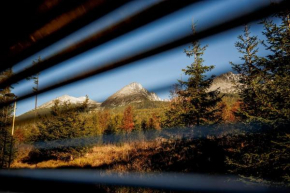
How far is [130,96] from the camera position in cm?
104

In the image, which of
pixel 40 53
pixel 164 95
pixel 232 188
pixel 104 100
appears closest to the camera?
pixel 164 95

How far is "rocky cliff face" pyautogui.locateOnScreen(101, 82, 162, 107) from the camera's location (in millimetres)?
924

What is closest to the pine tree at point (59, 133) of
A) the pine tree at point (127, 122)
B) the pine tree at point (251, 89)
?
the pine tree at point (251, 89)

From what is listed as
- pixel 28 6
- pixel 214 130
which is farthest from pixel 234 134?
pixel 28 6

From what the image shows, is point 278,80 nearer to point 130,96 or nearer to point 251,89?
point 251,89

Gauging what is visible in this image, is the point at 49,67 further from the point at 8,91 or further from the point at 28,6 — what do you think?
the point at 8,91

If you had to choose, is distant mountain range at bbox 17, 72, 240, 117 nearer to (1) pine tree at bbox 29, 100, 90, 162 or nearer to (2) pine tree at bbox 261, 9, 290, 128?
(1) pine tree at bbox 29, 100, 90, 162

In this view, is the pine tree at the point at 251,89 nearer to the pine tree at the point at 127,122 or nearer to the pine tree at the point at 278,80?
the pine tree at the point at 278,80

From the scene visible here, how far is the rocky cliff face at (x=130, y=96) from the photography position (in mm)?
924

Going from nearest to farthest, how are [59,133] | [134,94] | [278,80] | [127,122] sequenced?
[134,94], [278,80], [59,133], [127,122]

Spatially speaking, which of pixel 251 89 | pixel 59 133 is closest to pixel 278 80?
pixel 251 89

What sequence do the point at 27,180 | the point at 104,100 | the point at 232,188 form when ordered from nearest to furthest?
the point at 104,100 → the point at 27,180 → the point at 232,188

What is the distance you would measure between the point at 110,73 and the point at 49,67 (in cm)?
46

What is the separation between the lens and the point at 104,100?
1.19 meters
